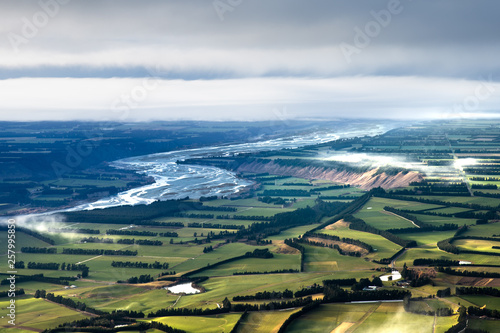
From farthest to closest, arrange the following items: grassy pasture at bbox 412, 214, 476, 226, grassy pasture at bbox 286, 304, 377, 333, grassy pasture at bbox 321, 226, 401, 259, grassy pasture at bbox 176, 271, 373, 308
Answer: grassy pasture at bbox 412, 214, 476, 226 < grassy pasture at bbox 321, 226, 401, 259 < grassy pasture at bbox 176, 271, 373, 308 < grassy pasture at bbox 286, 304, 377, 333

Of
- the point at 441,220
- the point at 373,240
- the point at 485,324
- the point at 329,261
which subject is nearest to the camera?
the point at 485,324

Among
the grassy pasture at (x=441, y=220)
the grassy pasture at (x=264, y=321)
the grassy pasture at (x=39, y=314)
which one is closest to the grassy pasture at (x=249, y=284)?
the grassy pasture at (x=264, y=321)

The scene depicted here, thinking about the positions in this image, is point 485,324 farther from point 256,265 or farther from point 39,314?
point 39,314

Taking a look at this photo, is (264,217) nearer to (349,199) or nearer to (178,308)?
(349,199)

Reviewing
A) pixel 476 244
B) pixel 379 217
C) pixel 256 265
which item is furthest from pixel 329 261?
pixel 379 217

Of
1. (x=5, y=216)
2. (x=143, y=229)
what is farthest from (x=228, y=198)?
(x=5, y=216)

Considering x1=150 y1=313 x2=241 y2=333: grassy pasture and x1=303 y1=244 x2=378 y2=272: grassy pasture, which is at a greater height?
x1=303 y1=244 x2=378 y2=272: grassy pasture

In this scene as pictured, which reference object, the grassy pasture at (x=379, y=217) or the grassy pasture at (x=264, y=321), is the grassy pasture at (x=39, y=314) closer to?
the grassy pasture at (x=264, y=321)

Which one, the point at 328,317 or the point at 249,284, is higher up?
the point at 249,284

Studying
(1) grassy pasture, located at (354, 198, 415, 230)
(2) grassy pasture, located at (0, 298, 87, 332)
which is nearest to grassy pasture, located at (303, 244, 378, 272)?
(1) grassy pasture, located at (354, 198, 415, 230)

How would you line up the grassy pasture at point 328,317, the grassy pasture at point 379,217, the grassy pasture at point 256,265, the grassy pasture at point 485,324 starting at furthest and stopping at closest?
the grassy pasture at point 379,217 → the grassy pasture at point 256,265 → the grassy pasture at point 328,317 → the grassy pasture at point 485,324

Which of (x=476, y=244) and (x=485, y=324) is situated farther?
(x=476, y=244)

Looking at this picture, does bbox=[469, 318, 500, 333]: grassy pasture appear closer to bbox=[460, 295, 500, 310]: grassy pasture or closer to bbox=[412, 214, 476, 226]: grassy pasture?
bbox=[460, 295, 500, 310]: grassy pasture
